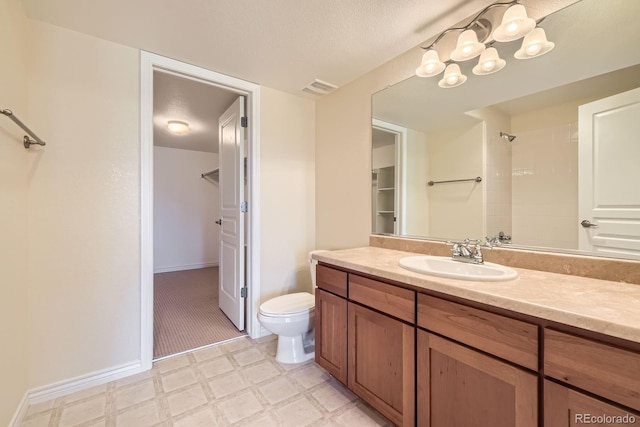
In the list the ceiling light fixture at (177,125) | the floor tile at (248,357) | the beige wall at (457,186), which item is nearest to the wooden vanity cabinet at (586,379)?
the beige wall at (457,186)

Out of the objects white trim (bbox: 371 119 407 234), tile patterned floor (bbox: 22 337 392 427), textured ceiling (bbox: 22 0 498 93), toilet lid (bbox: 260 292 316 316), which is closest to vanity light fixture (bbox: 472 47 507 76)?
textured ceiling (bbox: 22 0 498 93)

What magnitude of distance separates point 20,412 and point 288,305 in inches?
58.8

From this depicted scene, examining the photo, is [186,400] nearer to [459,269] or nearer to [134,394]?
[134,394]

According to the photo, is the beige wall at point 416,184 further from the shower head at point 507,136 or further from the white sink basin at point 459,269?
the shower head at point 507,136

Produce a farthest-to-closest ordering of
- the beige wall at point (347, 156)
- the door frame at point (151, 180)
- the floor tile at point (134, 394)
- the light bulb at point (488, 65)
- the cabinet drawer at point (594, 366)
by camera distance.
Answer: the beige wall at point (347, 156), the door frame at point (151, 180), the floor tile at point (134, 394), the light bulb at point (488, 65), the cabinet drawer at point (594, 366)

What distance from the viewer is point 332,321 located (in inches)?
62.7

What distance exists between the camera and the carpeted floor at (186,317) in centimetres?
221

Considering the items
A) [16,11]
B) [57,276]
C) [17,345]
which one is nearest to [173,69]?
[16,11]

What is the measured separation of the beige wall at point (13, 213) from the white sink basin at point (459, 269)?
1891 mm

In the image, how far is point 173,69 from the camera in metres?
1.92

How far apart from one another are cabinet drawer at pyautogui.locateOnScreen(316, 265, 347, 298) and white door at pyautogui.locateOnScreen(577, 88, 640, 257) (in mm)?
1111

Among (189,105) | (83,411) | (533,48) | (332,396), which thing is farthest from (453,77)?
(83,411)

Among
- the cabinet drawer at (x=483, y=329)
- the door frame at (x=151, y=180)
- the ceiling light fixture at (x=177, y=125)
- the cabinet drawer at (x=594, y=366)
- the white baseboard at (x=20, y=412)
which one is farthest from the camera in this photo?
the ceiling light fixture at (x=177, y=125)

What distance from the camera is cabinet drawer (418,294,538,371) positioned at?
83 centimetres
